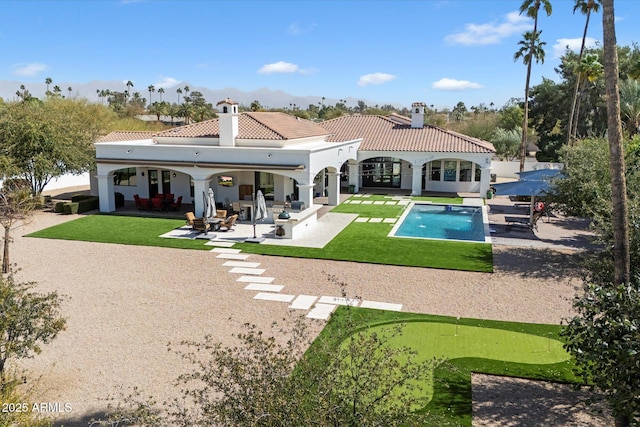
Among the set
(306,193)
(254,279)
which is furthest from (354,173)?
(254,279)

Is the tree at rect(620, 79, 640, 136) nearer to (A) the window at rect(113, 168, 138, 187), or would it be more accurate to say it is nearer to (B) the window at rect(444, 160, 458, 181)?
(B) the window at rect(444, 160, 458, 181)

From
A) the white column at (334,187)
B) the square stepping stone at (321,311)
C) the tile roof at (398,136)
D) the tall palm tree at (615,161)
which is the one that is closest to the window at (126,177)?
the white column at (334,187)

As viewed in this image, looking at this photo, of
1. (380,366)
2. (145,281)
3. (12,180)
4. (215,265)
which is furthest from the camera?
(12,180)

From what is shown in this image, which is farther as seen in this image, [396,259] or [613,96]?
[396,259]

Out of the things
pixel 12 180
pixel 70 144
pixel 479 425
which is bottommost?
pixel 479 425

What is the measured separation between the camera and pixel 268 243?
23641mm

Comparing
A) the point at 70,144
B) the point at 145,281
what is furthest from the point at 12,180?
the point at 145,281

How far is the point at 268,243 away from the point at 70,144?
15.7 meters

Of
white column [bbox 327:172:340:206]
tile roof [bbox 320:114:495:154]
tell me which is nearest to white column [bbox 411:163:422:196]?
tile roof [bbox 320:114:495:154]

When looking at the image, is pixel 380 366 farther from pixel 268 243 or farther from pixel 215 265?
pixel 268 243

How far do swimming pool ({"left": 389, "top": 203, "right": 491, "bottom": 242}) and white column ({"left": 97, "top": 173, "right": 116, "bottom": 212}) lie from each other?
1665cm

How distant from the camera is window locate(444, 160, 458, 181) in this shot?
39.8m

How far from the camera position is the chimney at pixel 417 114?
4259cm

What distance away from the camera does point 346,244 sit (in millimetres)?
23484
